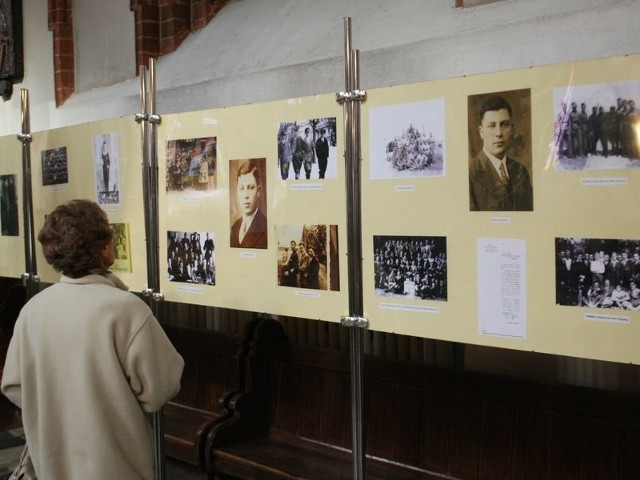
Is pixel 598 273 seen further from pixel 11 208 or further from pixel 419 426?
pixel 11 208

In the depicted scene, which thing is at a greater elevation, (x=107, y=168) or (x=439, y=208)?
(x=107, y=168)

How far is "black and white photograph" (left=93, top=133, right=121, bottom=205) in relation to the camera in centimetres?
382

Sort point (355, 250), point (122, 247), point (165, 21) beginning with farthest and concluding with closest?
point (165, 21) < point (122, 247) < point (355, 250)

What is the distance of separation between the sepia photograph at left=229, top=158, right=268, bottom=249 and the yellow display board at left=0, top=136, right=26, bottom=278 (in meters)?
1.84

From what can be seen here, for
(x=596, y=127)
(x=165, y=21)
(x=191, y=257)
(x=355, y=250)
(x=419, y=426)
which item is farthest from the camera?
(x=165, y=21)

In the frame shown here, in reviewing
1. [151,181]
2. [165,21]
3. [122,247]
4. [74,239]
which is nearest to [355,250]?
[74,239]

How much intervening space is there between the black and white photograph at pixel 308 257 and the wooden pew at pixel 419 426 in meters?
0.69

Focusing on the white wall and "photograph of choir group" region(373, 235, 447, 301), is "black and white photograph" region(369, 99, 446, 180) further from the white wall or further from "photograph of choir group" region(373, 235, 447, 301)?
the white wall

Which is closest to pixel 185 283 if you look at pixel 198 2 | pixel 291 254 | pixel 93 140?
pixel 291 254

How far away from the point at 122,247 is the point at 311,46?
1.61m

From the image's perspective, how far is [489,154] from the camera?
8.25 ft

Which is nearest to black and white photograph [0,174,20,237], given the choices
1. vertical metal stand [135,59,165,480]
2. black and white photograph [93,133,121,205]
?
black and white photograph [93,133,121,205]

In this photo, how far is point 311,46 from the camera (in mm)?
4453

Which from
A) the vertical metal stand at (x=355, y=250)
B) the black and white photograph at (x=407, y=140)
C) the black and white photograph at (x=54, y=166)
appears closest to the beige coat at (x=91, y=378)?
the vertical metal stand at (x=355, y=250)
